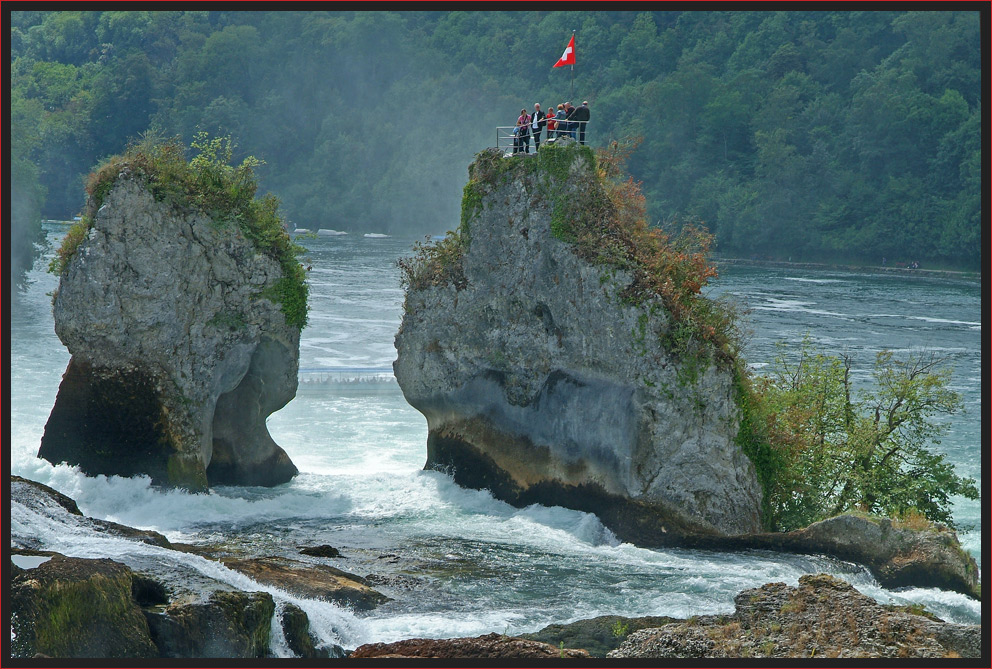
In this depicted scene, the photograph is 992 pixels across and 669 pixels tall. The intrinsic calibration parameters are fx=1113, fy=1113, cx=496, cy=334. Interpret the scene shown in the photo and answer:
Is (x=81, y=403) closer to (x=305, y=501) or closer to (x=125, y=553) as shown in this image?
(x=305, y=501)

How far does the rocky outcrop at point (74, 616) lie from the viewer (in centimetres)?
1516

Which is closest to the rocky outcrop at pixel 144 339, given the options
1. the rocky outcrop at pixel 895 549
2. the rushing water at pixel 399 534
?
the rushing water at pixel 399 534

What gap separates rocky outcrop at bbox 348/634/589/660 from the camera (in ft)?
52.3

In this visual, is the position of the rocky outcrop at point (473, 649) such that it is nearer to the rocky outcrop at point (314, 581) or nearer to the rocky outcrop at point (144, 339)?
the rocky outcrop at point (314, 581)

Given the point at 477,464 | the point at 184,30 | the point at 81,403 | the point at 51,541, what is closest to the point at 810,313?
the point at 477,464

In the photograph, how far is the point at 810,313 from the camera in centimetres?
6756

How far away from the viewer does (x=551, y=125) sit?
1160 inches

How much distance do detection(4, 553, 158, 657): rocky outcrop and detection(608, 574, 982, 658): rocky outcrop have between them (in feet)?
23.5

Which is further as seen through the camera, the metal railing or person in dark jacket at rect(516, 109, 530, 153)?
person in dark jacket at rect(516, 109, 530, 153)

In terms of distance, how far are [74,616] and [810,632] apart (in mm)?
10848

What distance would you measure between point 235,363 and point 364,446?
9087 mm

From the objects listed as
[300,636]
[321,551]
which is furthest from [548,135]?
[300,636]

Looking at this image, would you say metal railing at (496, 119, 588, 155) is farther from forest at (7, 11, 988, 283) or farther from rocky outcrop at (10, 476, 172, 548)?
forest at (7, 11, 988, 283)

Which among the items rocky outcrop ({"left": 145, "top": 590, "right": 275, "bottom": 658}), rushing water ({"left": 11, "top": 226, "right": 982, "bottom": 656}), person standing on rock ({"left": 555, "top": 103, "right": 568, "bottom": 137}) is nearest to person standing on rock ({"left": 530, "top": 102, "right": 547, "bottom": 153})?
person standing on rock ({"left": 555, "top": 103, "right": 568, "bottom": 137})
